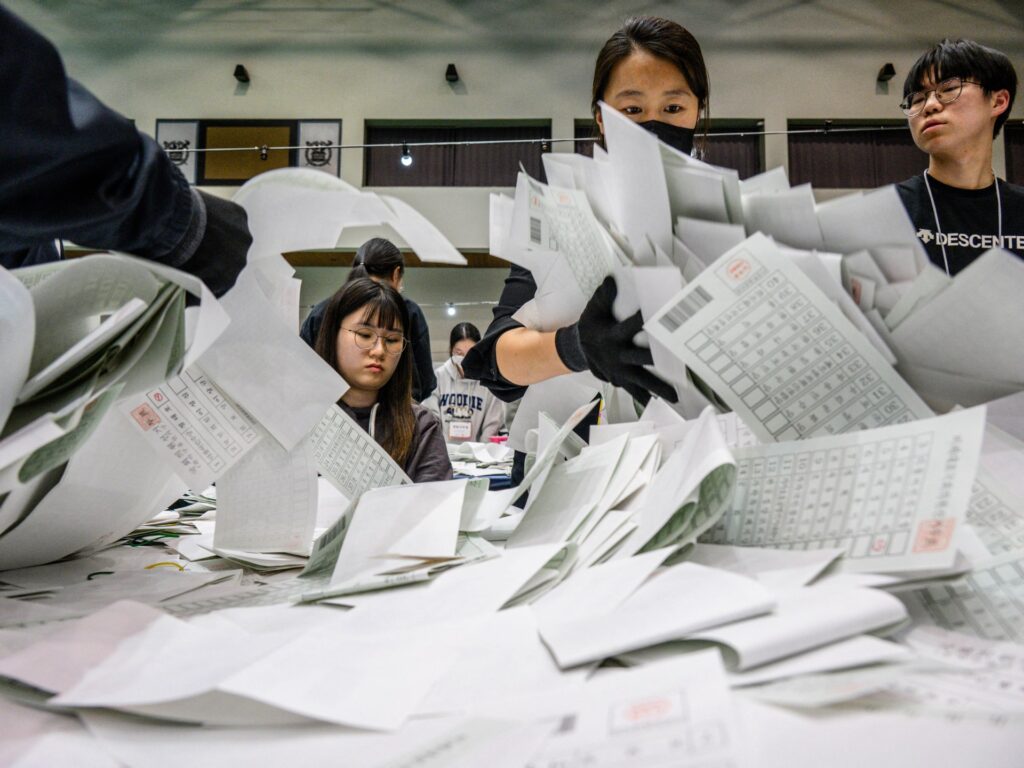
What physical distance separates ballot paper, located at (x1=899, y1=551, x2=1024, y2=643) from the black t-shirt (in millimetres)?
1046

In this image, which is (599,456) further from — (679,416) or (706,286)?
(706,286)

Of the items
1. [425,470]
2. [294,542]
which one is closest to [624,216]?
[294,542]

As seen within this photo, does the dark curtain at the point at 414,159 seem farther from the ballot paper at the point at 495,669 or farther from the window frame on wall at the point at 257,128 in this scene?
the ballot paper at the point at 495,669

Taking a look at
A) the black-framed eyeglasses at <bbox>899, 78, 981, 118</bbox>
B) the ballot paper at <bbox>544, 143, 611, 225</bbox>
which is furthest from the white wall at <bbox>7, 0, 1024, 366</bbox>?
the ballot paper at <bbox>544, 143, 611, 225</bbox>

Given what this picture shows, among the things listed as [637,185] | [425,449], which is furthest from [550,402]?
[425,449]

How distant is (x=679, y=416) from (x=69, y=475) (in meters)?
0.41

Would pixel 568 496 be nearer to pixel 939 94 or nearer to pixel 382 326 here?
pixel 382 326

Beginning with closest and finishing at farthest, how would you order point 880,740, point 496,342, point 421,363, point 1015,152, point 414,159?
point 880,740
point 496,342
point 421,363
point 1015,152
point 414,159

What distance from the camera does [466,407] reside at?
11.1 ft

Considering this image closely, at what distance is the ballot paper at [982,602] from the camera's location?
27cm

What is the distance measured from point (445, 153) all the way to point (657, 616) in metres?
6.01

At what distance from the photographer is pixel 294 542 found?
49 cm

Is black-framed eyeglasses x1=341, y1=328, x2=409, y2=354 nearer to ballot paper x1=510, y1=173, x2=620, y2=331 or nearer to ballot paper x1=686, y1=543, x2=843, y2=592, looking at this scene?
ballot paper x1=510, y1=173, x2=620, y2=331

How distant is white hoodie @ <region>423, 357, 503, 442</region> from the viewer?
327 centimetres
